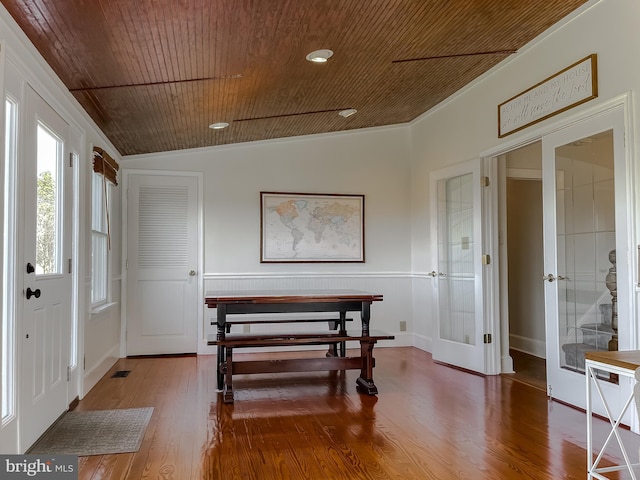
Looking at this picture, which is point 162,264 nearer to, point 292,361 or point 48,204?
point 292,361

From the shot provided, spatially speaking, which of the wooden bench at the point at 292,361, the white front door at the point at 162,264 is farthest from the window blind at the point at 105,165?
the wooden bench at the point at 292,361

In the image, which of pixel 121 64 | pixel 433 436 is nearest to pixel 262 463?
pixel 433 436

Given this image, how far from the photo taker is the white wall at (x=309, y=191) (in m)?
5.40

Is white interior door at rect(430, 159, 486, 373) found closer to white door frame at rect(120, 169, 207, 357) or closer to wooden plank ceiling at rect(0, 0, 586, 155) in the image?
wooden plank ceiling at rect(0, 0, 586, 155)

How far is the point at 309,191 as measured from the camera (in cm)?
562

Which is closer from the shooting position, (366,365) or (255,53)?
(255,53)

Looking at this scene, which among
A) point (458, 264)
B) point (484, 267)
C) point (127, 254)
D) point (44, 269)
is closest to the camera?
point (44, 269)

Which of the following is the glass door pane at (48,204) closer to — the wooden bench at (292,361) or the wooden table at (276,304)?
the wooden table at (276,304)

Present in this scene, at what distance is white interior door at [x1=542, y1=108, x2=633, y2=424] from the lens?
298cm

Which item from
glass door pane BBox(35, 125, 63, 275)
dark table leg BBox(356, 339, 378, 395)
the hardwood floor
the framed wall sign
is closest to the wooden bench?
dark table leg BBox(356, 339, 378, 395)

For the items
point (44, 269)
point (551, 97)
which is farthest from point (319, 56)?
point (44, 269)

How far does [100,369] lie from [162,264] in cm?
135

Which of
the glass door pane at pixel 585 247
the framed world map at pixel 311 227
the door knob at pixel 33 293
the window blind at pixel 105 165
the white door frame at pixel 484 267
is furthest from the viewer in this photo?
the framed world map at pixel 311 227

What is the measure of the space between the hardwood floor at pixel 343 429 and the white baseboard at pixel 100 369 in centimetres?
8
